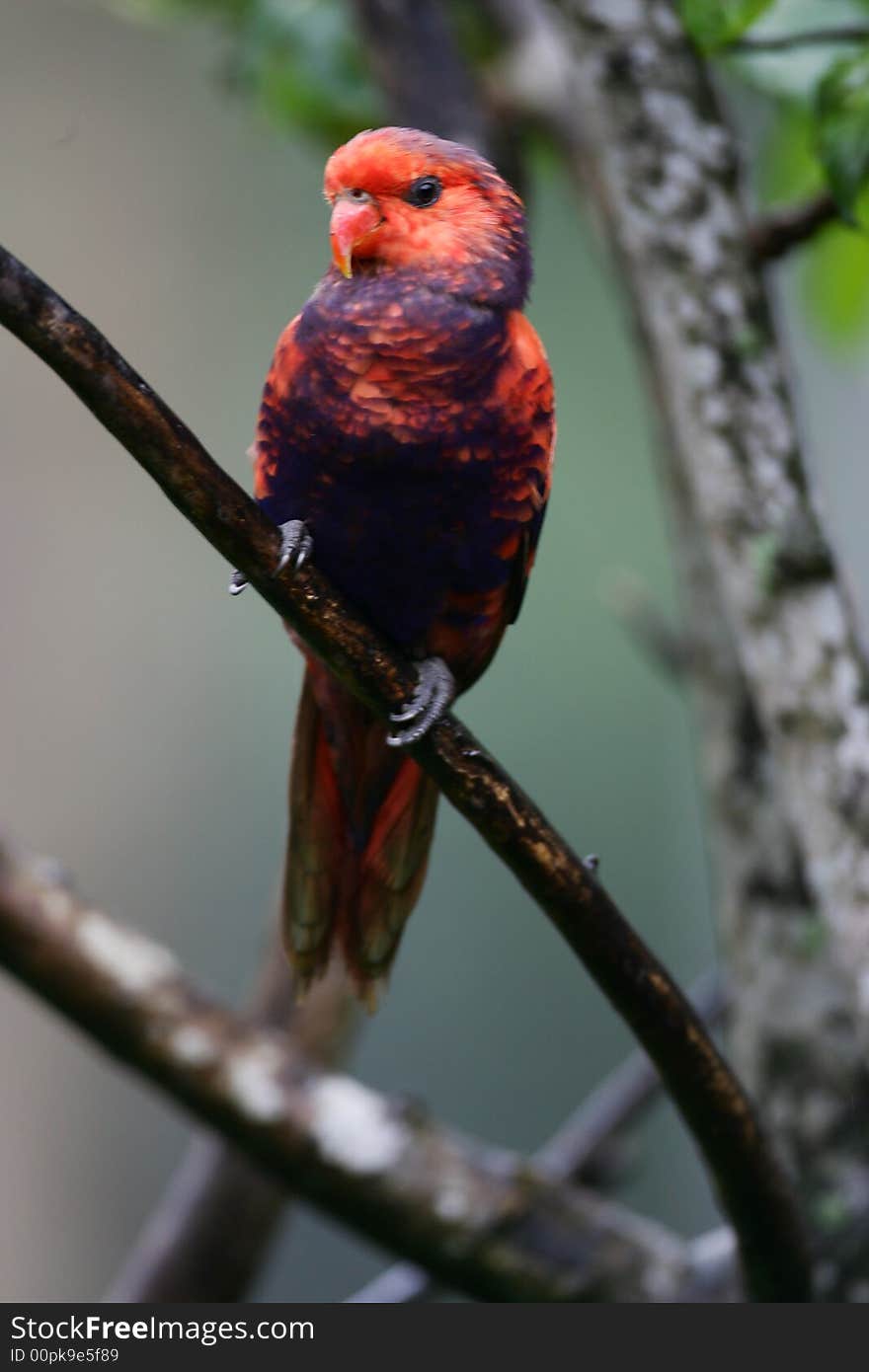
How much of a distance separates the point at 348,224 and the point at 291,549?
0.26 meters

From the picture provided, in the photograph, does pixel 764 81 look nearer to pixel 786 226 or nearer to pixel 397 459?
pixel 786 226

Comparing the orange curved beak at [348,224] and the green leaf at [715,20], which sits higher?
the orange curved beak at [348,224]

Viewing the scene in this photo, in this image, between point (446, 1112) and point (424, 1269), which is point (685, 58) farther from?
point (446, 1112)

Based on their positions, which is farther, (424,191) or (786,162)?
(786,162)

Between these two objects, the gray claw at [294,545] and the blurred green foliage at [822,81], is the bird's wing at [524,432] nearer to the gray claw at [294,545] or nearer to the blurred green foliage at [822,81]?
the gray claw at [294,545]

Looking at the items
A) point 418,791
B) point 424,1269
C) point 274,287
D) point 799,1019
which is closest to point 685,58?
point 418,791

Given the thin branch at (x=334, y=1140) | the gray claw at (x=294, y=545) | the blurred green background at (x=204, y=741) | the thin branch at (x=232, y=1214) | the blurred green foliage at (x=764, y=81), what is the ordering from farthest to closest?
the blurred green background at (x=204, y=741)
the thin branch at (x=232, y=1214)
the thin branch at (x=334, y=1140)
the blurred green foliage at (x=764, y=81)
the gray claw at (x=294, y=545)

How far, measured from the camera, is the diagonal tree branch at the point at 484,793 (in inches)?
35.4

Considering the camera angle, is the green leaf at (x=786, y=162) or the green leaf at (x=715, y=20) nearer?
the green leaf at (x=715, y=20)

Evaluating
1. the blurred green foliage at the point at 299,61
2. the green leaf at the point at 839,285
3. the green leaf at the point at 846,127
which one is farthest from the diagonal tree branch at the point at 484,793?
the blurred green foliage at the point at 299,61

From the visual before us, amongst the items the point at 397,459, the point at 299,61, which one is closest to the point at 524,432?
the point at 397,459

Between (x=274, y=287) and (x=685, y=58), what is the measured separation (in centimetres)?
189

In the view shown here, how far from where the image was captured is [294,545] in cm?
110

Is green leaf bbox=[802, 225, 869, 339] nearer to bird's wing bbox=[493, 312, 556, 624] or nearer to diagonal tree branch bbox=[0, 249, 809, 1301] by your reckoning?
bird's wing bbox=[493, 312, 556, 624]
